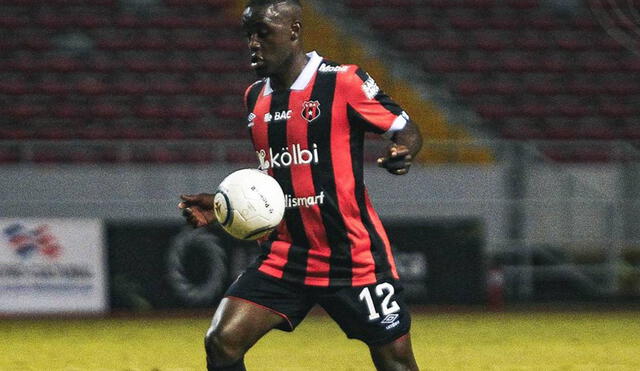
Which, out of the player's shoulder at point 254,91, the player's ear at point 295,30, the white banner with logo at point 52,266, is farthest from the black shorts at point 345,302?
the white banner with logo at point 52,266

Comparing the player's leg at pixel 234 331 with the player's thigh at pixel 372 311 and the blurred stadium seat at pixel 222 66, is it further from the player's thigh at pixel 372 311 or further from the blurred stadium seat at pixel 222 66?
the blurred stadium seat at pixel 222 66

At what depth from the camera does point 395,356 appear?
4.82 meters

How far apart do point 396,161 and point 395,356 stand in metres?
0.83

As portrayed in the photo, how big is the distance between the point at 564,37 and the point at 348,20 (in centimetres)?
312

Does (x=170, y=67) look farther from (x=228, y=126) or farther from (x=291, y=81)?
(x=291, y=81)

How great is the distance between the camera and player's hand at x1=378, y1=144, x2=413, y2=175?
A: 14.8ft

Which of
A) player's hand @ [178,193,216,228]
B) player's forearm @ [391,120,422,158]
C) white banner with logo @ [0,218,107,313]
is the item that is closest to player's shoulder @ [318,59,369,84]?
player's forearm @ [391,120,422,158]

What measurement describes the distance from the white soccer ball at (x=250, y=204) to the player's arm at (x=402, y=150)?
1.59ft

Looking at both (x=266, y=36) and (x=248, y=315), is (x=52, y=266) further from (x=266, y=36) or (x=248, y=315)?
(x=266, y=36)

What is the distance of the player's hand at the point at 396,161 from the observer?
4.50 m

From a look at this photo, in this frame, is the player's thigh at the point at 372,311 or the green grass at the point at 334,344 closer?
the player's thigh at the point at 372,311

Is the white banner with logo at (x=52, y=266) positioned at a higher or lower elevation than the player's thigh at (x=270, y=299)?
lower

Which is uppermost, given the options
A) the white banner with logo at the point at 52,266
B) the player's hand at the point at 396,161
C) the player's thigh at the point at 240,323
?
the player's hand at the point at 396,161

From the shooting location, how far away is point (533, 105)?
16781 mm
